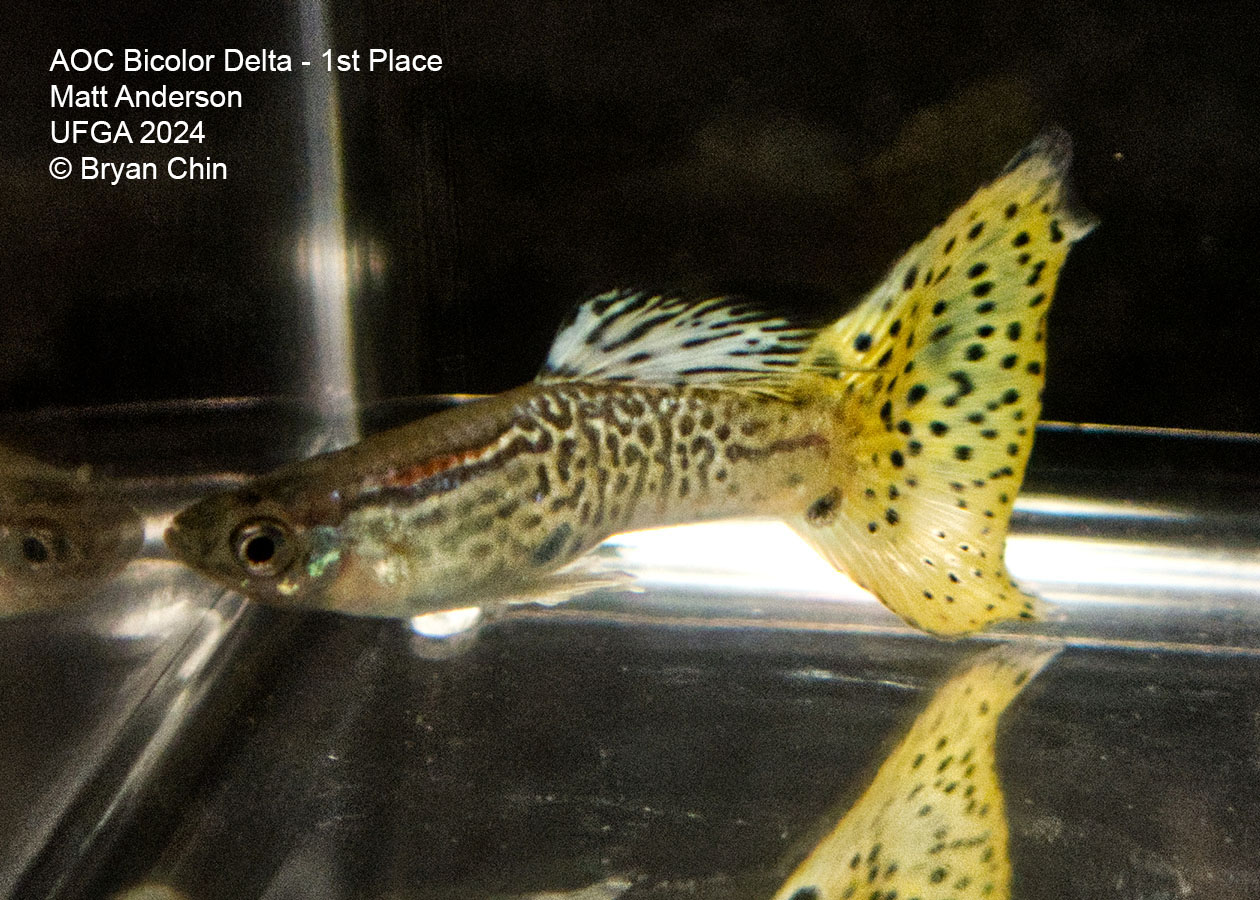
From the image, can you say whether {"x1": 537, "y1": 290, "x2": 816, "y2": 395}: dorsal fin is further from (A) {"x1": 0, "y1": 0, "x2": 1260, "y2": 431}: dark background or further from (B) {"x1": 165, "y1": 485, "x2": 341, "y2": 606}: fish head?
(A) {"x1": 0, "y1": 0, "x2": 1260, "y2": 431}: dark background

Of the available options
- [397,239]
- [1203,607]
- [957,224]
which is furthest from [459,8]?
[1203,607]

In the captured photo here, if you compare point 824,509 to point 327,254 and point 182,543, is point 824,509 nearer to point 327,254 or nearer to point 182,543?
point 182,543

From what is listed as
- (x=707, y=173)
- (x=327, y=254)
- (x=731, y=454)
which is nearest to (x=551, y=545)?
(x=731, y=454)

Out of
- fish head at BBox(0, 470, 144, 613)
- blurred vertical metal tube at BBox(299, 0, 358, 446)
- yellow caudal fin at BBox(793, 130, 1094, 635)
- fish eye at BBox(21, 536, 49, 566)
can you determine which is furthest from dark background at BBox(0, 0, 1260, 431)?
yellow caudal fin at BBox(793, 130, 1094, 635)

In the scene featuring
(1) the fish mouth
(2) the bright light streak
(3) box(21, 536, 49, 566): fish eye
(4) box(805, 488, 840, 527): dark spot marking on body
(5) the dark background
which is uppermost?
(5) the dark background

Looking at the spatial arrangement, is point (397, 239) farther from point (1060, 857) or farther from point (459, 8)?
point (1060, 857)

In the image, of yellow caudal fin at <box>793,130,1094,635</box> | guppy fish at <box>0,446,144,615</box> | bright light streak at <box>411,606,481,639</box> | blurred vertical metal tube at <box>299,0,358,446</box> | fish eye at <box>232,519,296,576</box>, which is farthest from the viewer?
blurred vertical metal tube at <box>299,0,358,446</box>
